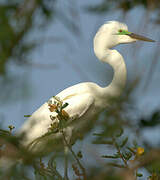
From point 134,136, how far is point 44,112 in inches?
83.6

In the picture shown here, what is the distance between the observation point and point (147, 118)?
966 mm

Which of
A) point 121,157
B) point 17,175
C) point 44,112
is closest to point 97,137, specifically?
point 17,175

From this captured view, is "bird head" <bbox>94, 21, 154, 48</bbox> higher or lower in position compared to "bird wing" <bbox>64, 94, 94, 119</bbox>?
higher

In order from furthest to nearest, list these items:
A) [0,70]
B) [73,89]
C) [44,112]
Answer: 1. [73,89]
2. [44,112]
3. [0,70]

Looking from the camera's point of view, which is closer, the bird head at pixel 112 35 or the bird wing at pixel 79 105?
the bird wing at pixel 79 105

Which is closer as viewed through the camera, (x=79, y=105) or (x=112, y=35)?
(x=79, y=105)

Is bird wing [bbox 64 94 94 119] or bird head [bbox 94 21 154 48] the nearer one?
bird wing [bbox 64 94 94 119]

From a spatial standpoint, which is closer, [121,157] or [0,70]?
[0,70]

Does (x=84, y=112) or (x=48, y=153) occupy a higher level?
(x=48, y=153)

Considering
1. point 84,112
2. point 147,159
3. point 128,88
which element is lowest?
point 84,112

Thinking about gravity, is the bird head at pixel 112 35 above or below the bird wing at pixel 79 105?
above

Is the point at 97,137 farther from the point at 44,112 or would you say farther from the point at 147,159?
the point at 44,112

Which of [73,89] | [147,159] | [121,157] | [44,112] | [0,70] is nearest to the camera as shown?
[147,159]

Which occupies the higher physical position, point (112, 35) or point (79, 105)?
point (112, 35)
